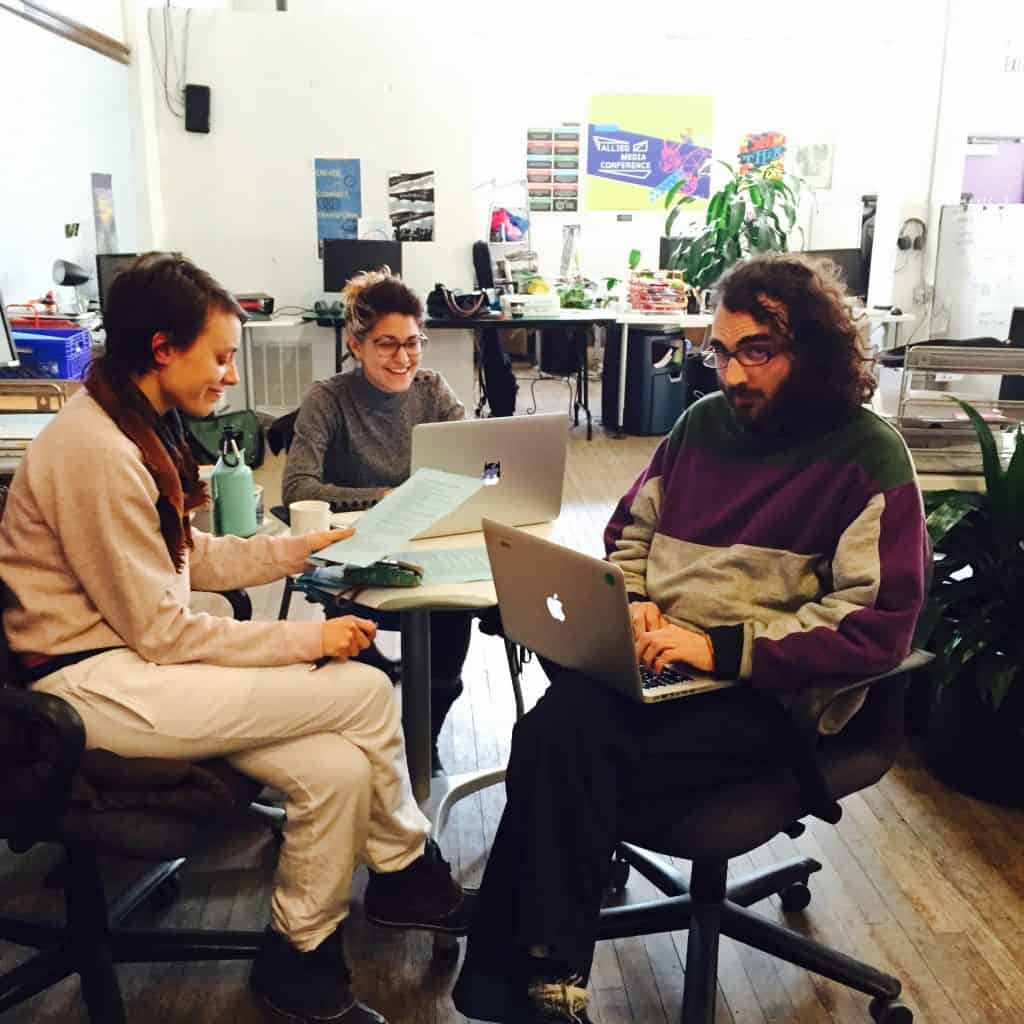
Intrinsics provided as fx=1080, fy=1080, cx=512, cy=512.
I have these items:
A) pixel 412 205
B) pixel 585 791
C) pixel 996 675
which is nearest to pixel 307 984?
pixel 585 791

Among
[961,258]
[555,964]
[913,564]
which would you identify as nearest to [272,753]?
[555,964]

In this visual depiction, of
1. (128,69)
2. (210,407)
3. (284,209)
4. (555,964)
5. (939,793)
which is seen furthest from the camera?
(284,209)

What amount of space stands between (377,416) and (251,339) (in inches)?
147

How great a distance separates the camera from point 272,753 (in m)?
1.62

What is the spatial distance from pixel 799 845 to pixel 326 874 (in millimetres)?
1183

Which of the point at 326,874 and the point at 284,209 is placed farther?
the point at 284,209

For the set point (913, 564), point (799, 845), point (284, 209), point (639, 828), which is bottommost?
point (799, 845)

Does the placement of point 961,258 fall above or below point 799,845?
above

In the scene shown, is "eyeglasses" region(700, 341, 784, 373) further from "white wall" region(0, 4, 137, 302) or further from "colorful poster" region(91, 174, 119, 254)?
"colorful poster" region(91, 174, 119, 254)

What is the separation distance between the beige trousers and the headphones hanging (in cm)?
587

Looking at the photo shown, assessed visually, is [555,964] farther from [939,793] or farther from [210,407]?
[939,793]

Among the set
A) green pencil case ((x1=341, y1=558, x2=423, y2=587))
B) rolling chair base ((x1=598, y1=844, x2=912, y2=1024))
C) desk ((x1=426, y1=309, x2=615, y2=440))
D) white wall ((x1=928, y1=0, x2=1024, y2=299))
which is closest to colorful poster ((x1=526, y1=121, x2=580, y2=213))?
desk ((x1=426, y1=309, x2=615, y2=440))

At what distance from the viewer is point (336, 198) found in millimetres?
6109

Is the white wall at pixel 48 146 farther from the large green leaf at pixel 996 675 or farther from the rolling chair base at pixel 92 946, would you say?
the large green leaf at pixel 996 675
